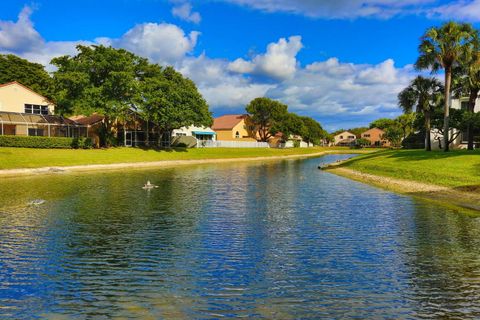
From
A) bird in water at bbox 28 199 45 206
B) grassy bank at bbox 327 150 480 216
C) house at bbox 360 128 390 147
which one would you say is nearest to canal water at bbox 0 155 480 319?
bird in water at bbox 28 199 45 206

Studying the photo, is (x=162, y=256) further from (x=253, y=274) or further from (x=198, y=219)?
(x=198, y=219)

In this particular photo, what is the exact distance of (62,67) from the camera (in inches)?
2704

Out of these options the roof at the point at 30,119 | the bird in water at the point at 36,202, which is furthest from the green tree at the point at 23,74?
the bird in water at the point at 36,202

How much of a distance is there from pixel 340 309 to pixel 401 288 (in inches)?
96.9

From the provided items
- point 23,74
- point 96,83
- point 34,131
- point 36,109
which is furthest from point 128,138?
point 23,74

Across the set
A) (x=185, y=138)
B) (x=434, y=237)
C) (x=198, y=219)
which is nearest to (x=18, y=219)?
(x=198, y=219)

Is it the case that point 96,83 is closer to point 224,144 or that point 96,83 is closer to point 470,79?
point 224,144

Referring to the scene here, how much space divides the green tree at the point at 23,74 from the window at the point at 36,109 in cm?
1297

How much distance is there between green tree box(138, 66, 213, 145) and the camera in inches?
2874

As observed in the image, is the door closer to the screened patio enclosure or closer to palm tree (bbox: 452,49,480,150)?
the screened patio enclosure

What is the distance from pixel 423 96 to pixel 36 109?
66009 mm

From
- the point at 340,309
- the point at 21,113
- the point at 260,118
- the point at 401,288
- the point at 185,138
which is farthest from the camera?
the point at 260,118

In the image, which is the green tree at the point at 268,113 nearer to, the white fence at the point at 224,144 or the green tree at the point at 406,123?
the white fence at the point at 224,144

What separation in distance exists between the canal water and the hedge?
37.2 m
